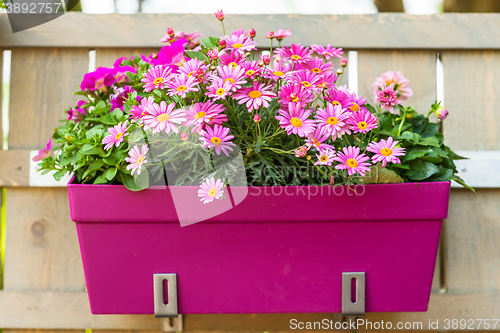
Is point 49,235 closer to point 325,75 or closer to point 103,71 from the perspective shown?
point 103,71

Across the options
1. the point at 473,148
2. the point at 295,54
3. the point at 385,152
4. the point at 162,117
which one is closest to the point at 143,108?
the point at 162,117

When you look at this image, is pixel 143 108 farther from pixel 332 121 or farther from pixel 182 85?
pixel 332 121

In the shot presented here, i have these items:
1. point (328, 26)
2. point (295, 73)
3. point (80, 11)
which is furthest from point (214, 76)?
point (80, 11)

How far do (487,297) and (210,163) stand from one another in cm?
75

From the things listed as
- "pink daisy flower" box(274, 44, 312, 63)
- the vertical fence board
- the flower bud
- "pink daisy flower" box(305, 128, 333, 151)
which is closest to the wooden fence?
the vertical fence board

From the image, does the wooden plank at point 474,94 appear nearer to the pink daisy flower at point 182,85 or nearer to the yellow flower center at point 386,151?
the yellow flower center at point 386,151

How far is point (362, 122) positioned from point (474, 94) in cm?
47

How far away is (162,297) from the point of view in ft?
1.95

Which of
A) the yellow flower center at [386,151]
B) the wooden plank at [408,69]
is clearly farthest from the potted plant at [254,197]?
the wooden plank at [408,69]

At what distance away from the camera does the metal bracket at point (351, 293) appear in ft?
1.95

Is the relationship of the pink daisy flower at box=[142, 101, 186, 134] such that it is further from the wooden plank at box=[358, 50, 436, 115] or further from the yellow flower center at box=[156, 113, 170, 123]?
the wooden plank at box=[358, 50, 436, 115]

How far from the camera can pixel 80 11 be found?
2.67 feet

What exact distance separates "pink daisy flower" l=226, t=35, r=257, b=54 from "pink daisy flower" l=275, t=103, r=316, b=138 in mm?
128

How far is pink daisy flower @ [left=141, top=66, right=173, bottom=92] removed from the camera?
0.51 meters
